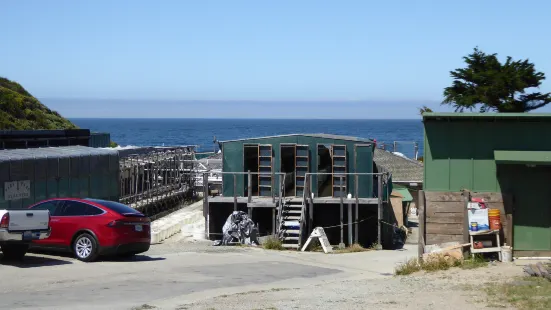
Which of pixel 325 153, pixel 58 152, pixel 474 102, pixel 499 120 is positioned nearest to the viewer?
pixel 499 120

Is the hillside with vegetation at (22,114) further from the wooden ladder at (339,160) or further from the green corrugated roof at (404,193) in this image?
the wooden ladder at (339,160)

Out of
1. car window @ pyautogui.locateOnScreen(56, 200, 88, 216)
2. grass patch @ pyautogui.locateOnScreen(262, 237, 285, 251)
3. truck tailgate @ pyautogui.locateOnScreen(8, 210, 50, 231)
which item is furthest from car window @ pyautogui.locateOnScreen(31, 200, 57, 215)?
grass patch @ pyautogui.locateOnScreen(262, 237, 285, 251)

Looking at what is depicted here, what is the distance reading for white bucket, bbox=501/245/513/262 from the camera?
17703 millimetres

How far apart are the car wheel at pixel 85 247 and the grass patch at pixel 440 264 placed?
695 cm

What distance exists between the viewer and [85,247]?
18234 millimetres

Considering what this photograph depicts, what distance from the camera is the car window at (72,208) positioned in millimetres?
18391

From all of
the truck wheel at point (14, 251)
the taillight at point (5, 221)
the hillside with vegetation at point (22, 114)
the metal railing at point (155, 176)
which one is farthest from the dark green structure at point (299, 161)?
the hillside with vegetation at point (22, 114)

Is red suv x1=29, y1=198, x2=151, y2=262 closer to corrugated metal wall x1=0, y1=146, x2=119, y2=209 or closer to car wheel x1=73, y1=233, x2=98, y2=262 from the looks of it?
car wheel x1=73, y1=233, x2=98, y2=262

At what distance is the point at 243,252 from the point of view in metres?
23.5

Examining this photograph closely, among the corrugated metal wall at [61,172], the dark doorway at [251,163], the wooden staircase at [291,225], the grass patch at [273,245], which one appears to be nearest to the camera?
the corrugated metal wall at [61,172]

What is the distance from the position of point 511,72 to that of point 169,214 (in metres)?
23.0

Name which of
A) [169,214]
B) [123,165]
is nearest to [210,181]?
[169,214]

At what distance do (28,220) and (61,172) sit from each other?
7906mm

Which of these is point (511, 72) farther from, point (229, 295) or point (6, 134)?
point (229, 295)
